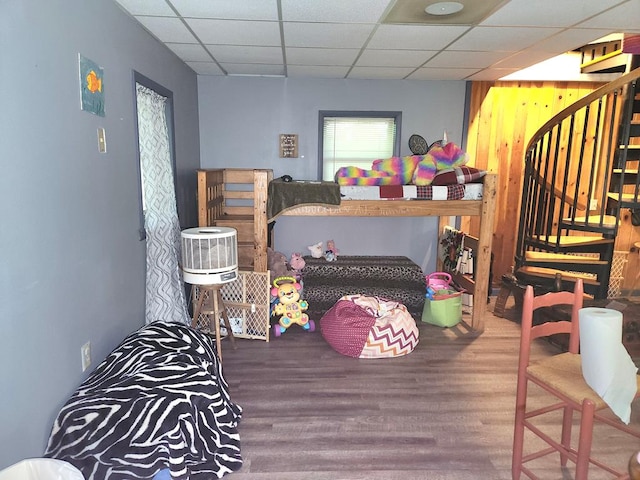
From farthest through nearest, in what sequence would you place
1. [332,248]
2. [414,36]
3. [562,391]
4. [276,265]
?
[332,248]
[276,265]
[414,36]
[562,391]

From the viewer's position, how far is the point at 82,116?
2.11 m

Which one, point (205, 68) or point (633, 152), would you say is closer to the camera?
point (633, 152)

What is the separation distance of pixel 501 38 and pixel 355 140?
1.99 meters

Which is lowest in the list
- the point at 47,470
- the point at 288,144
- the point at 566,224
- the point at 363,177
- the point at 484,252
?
the point at 47,470

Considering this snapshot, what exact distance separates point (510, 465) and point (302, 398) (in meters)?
1.21

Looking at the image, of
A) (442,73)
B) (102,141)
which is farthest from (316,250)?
(102,141)

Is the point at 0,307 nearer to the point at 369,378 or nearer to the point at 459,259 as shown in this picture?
the point at 369,378

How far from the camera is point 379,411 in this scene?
2.61 m

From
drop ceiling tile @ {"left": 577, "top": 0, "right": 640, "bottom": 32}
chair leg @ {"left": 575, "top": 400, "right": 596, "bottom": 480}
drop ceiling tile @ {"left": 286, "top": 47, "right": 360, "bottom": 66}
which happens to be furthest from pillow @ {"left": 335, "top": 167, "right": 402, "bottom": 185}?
chair leg @ {"left": 575, "top": 400, "right": 596, "bottom": 480}

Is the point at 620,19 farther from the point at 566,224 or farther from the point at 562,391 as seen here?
the point at 562,391

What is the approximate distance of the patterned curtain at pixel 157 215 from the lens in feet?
9.89

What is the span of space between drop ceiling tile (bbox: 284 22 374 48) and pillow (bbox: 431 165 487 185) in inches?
51.8

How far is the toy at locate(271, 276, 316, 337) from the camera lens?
148 inches

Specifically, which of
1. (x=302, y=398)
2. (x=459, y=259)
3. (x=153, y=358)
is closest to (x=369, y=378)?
(x=302, y=398)
